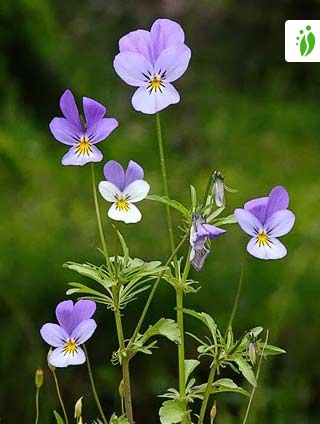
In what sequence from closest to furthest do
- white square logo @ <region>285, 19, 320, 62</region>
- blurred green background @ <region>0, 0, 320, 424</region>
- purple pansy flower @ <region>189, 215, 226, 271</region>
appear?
purple pansy flower @ <region>189, 215, 226, 271</region> → white square logo @ <region>285, 19, 320, 62</region> → blurred green background @ <region>0, 0, 320, 424</region>

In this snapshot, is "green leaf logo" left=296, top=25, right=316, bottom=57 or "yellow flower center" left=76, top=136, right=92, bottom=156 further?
"green leaf logo" left=296, top=25, right=316, bottom=57

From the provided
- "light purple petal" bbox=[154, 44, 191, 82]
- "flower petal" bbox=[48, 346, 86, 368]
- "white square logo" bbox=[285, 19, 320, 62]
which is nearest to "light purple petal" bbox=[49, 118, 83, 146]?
"light purple petal" bbox=[154, 44, 191, 82]

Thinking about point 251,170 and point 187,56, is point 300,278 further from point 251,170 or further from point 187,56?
point 251,170

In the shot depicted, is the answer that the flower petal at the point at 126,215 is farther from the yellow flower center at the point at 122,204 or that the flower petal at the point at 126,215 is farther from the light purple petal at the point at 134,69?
the light purple petal at the point at 134,69

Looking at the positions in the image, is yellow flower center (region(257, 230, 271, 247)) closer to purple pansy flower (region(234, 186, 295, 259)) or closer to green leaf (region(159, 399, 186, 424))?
purple pansy flower (region(234, 186, 295, 259))

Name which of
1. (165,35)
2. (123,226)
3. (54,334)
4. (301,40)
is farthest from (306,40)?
(54,334)

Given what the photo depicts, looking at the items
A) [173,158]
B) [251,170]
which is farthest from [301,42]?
[251,170]

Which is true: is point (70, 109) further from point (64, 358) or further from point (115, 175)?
point (64, 358)
